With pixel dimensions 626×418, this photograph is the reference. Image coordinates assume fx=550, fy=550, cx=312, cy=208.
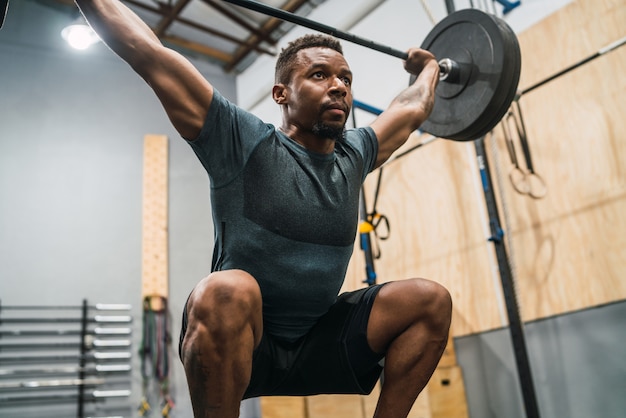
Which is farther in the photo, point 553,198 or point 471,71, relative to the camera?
point 553,198

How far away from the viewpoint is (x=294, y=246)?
151cm

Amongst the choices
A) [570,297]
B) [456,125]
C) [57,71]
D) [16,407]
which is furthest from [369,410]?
[57,71]

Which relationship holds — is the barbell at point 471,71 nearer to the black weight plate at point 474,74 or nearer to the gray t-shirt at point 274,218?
the black weight plate at point 474,74

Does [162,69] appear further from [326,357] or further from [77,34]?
[77,34]

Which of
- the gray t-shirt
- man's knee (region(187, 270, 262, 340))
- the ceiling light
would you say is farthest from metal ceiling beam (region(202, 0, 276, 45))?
man's knee (region(187, 270, 262, 340))

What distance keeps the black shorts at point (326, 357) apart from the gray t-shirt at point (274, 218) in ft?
0.14

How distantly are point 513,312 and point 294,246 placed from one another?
1.79 meters

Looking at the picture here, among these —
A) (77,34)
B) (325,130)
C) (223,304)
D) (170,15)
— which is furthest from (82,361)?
(223,304)

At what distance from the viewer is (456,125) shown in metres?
2.47

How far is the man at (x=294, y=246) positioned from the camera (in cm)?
144

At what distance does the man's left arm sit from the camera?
79.5 inches

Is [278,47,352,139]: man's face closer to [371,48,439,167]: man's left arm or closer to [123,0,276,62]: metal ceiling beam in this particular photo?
[371,48,439,167]: man's left arm

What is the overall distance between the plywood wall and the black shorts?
1732 millimetres

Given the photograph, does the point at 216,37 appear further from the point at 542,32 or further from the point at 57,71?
the point at 542,32
